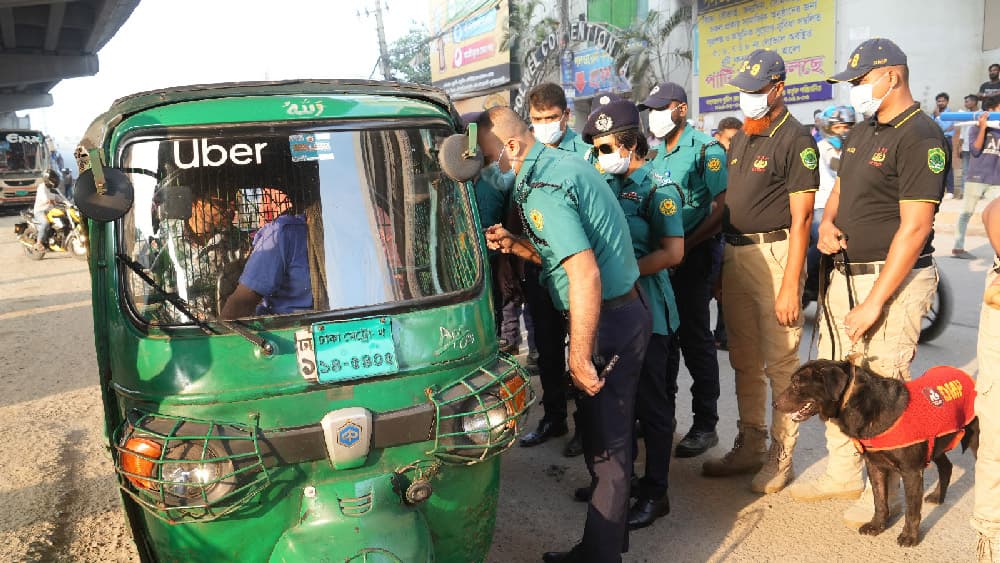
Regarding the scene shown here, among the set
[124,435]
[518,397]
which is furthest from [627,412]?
[124,435]

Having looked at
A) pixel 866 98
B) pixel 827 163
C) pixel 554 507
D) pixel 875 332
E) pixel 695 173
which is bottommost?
pixel 554 507

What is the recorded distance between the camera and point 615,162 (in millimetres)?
3668

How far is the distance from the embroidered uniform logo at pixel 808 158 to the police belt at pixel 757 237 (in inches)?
15.7

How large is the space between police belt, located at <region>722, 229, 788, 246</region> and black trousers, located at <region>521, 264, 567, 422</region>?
1.24 meters

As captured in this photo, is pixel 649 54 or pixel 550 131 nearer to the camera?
pixel 550 131

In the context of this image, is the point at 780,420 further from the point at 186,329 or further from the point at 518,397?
the point at 186,329

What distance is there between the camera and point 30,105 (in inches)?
1866

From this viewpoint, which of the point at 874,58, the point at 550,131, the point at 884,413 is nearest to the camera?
the point at 884,413

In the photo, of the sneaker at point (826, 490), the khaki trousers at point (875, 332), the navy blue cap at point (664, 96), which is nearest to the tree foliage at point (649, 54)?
the navy blue cap at point (664, 96)

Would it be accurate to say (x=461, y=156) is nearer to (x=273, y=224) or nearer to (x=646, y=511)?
(x=273, y=224)

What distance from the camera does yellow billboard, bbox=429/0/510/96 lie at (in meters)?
33.8

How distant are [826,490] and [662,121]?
2323mm

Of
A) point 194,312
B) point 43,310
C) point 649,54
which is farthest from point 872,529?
point 649,54

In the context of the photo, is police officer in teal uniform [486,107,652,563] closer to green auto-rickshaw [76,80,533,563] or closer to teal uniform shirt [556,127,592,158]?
green auto-rickshaw [76,80,533,563]
